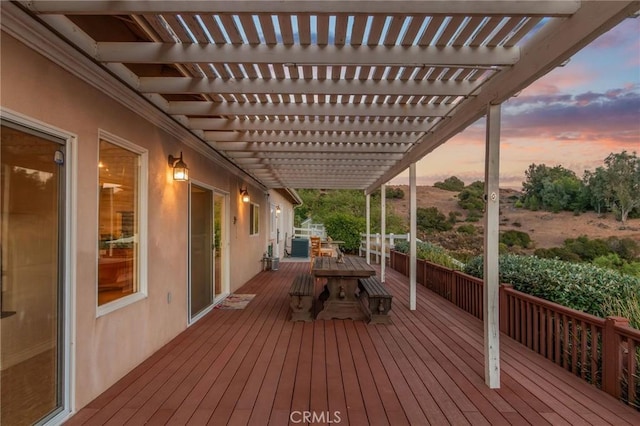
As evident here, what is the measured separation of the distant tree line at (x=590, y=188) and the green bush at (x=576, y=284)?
17679 millimetres

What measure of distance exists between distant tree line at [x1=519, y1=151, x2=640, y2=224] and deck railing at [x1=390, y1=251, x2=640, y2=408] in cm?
1793

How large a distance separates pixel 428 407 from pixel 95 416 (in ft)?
7.63

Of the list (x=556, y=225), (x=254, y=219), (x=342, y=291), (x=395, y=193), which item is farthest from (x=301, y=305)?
(x=395, y=193)

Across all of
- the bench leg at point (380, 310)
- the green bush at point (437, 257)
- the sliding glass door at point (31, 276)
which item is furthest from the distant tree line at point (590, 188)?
the sliding glass door at point (31, 276)

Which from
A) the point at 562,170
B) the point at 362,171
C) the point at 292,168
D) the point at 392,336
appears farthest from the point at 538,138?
the point at 392,336

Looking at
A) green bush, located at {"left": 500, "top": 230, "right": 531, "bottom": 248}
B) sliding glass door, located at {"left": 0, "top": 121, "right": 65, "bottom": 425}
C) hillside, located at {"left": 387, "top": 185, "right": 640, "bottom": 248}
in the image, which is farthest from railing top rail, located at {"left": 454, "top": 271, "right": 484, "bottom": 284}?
green bush, located at {"left": 500, "top": 230, "right": 531, "bottom": 248}

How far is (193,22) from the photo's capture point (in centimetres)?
231

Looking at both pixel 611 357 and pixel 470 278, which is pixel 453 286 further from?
pixel 611 357

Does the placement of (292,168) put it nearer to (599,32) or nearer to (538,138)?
(599,32)

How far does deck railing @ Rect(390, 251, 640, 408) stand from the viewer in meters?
2.75

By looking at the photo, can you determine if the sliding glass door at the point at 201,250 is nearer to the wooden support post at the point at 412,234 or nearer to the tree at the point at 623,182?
the wooden support post at the point at 412,234

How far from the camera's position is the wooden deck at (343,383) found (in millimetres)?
2547

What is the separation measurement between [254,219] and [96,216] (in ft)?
22.9

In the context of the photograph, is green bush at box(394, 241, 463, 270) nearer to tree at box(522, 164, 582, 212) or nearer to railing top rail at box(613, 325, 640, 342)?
railing top rail at box(613, 325, 640, 342)
